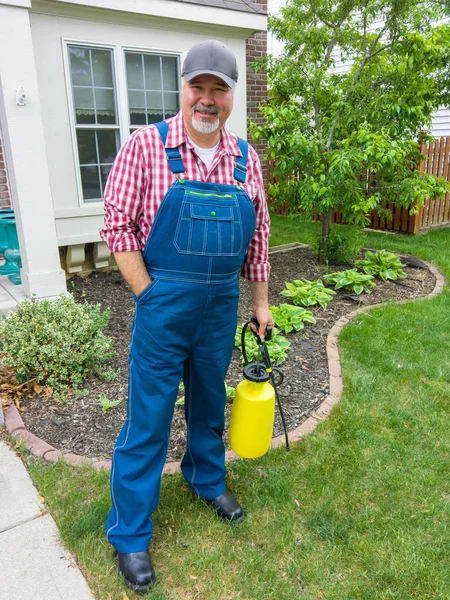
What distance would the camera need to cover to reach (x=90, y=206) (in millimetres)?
5723

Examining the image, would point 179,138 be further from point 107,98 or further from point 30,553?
point 107,98

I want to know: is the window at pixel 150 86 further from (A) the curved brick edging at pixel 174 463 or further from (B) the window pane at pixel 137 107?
(A) the curved brick edging at pixel 174 463

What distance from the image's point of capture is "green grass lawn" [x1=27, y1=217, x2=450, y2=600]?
2.03 m

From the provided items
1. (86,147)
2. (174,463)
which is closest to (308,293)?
(174,463)

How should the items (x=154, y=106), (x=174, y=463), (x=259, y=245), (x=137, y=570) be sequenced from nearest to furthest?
(x=137, y=570)
(x=259, y=245)
(x=174, y=463)
(x=154, y=106)

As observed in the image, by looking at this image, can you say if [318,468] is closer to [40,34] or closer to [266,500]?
[266,500]

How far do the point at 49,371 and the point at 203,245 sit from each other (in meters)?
2.13

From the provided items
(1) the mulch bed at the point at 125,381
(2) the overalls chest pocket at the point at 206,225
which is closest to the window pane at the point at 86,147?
(1) the mulch bed at the point at 125,381

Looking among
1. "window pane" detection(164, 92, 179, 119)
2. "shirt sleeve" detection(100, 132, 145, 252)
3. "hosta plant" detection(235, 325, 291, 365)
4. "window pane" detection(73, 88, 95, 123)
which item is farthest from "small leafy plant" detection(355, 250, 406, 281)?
"shirt sleeve" detection(100, 132, 145, 252)

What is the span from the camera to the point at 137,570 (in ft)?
6.49

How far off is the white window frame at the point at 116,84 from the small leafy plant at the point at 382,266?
10.6ft

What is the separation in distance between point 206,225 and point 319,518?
1.53m

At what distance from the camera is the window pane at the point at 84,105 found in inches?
217

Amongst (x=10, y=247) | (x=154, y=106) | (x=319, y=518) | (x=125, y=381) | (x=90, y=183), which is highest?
(x=154, y=106)
